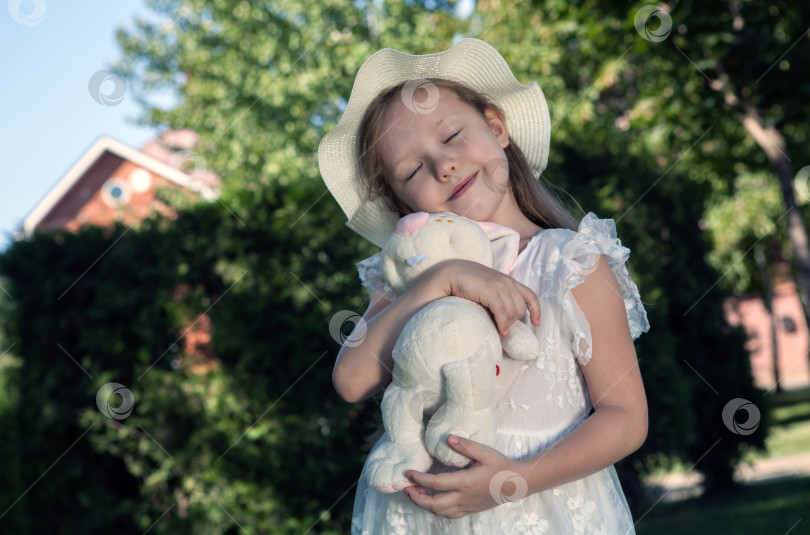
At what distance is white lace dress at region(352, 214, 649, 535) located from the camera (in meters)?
1.79

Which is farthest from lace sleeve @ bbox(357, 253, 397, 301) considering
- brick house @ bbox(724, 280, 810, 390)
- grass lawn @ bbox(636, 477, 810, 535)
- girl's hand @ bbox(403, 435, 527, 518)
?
brick house @ bbox(724, 280, 810, 390)

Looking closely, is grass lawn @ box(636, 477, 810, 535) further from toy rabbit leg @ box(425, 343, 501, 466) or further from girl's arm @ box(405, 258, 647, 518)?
toy rabbit leg @ box(425, 343, 501, 466)

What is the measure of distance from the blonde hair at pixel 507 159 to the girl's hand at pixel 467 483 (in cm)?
81

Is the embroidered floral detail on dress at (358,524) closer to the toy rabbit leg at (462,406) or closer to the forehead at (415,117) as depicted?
the toy rabbit leg at (462,406)

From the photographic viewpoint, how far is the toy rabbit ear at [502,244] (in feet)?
6.31

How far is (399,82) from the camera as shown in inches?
89.3

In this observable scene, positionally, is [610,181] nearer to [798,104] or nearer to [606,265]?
[798,104]

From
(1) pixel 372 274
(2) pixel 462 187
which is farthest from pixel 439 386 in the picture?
(1) pixel 372 274

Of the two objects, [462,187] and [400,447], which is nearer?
[400,447]

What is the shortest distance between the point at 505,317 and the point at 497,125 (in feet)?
2.65

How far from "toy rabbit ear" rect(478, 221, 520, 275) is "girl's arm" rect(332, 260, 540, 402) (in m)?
0.18

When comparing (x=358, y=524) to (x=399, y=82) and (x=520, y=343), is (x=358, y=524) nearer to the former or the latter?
(x=520, y=343)

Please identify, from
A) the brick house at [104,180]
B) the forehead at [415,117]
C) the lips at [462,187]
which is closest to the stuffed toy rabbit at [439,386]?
the lips at [462,187]

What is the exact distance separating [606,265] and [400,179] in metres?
0.56
